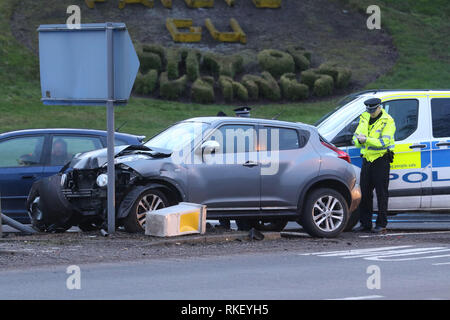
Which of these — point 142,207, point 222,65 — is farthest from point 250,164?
point 222,65

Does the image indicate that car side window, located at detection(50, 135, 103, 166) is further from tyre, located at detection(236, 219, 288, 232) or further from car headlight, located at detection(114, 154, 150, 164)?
tyre, located at detection(236, 219, 288, 232)

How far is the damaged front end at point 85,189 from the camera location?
42.7 feet

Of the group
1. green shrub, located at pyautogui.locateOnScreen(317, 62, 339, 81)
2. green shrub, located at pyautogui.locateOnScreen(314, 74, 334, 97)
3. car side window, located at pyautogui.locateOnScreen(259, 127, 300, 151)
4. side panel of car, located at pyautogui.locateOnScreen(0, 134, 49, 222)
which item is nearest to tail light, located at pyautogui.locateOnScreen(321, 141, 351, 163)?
car side window, located at pyautogui.locateOnScreen(259, 127, 300, 151)

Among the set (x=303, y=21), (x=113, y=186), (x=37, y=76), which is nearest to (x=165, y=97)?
(x=37, y=76)

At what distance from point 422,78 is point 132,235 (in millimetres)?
28948

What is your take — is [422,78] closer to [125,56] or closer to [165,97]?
[165,97]

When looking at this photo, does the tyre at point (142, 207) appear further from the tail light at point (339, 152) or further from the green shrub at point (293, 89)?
the green shrub at point (293, 89)

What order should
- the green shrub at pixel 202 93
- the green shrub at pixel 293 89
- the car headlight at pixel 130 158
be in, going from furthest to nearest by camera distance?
the green shrub at pixel 293 89
the green shrub at pixel 202 93
the car headlight at pixel 130 158

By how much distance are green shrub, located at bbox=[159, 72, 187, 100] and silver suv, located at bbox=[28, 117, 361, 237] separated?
Result: 69.5ft

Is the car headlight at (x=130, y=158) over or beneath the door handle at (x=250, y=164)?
over

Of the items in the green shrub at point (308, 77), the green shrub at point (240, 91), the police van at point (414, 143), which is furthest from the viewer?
the green shrub at point (308, 77)

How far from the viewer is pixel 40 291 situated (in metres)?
8.75

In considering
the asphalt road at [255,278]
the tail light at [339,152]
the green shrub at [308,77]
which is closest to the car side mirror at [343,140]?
the tail light at [339,152]

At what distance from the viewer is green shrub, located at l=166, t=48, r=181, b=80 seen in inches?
1414
